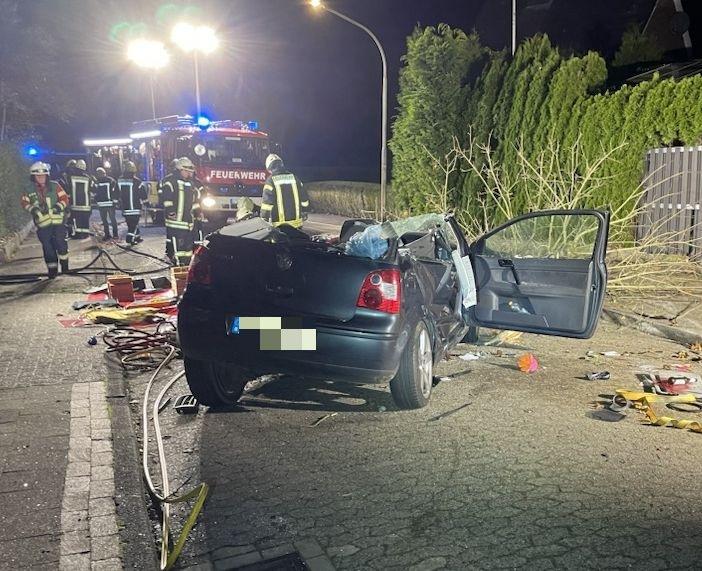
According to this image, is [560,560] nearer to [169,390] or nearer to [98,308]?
[169,390]

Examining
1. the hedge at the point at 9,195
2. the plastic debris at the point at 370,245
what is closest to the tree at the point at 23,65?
the hedge at the point at 9,195

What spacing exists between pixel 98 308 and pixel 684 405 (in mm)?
6771

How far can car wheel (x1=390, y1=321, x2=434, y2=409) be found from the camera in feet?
16.8

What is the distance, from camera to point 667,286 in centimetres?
837

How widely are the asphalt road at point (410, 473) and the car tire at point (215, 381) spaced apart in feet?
0.38

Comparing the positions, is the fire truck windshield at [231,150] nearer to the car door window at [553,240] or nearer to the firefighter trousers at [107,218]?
the firefighter trousers at [107,218]

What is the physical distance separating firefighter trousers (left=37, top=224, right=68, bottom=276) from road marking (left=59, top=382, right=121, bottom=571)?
262 inches

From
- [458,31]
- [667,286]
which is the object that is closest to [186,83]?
[458,31]

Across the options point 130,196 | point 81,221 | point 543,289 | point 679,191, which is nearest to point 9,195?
point 130,196

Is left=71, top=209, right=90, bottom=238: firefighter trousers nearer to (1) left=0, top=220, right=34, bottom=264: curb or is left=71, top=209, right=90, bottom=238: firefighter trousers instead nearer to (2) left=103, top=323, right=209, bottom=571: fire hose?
(1) left=0, top=220, right=34, bottom=264: curb

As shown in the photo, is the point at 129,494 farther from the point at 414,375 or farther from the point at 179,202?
the point at 179,202

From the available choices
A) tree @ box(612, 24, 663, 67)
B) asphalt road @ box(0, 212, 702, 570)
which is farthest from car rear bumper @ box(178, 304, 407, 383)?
tree @ box(612, 24, 663, 67)

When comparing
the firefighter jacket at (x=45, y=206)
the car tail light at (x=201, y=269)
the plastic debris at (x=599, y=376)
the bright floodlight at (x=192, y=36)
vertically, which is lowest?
the plastic debris at (x=599, y=376)

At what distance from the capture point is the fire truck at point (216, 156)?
18.7 meters
